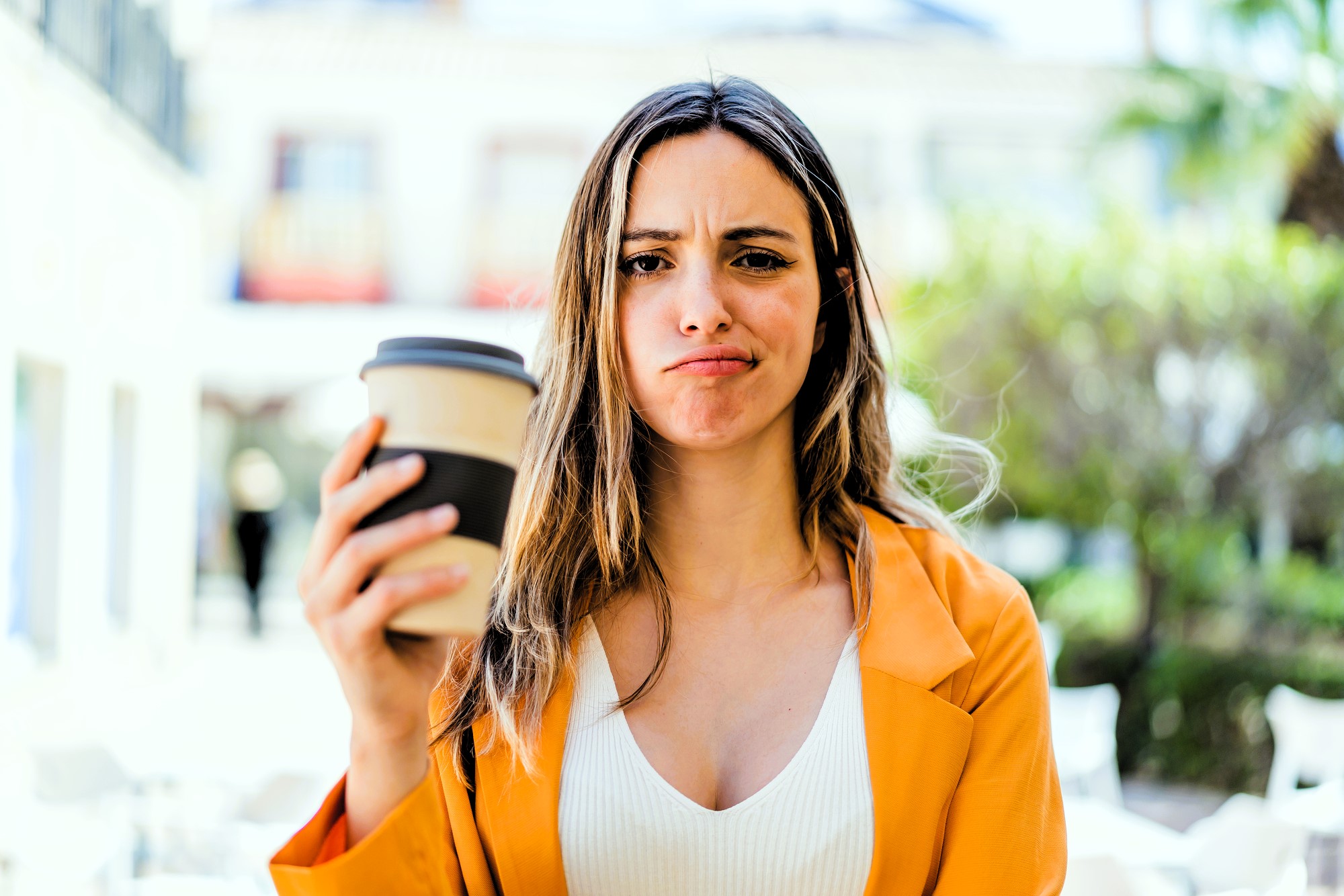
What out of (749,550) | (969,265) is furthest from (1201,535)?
(749,550)

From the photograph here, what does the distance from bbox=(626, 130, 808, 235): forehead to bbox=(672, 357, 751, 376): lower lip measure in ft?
0.58

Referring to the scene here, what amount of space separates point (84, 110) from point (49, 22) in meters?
0.96

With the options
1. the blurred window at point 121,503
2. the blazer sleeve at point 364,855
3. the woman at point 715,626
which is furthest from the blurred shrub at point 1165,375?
the blazer sleeve at point 364,855

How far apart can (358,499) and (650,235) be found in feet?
2.34

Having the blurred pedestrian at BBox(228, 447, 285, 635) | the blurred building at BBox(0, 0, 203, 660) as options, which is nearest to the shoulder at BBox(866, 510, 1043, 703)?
the blurred building at BBox(0, 0, 203, 660)

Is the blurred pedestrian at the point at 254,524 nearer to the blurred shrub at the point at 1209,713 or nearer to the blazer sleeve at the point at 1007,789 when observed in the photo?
the blurred shrub at the point at 1209,713

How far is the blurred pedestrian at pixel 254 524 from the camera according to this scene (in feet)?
38.9

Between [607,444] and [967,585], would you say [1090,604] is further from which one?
[607,444]

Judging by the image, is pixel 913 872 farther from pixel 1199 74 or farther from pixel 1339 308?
pixel 1199 74

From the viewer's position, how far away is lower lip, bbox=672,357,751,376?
53.8 inches

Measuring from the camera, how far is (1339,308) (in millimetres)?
7043

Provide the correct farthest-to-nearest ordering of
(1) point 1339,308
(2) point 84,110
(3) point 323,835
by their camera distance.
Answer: (1) point 1339,308, (2) point 84,110, (3) point 323,835

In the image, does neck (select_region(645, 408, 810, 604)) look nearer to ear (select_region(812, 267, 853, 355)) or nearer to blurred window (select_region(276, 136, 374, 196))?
ear (select_region(812, 267, 853, 355))

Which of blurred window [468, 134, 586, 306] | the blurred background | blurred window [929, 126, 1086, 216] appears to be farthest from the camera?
blurred window [929, 126, 1086, 216]
